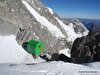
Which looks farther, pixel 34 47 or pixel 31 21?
pixel 31 21

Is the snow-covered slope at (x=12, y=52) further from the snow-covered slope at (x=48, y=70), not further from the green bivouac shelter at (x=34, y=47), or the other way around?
the snow-covered slope at (x=48, y=70)

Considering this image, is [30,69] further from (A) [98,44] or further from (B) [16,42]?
(B) [16,42]

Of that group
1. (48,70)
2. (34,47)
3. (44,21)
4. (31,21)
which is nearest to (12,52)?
(34,47)

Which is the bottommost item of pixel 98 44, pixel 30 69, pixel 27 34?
pixel 30 69

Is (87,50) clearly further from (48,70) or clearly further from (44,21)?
(44,21)

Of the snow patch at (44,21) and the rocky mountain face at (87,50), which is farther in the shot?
the snow patch at (44,21)

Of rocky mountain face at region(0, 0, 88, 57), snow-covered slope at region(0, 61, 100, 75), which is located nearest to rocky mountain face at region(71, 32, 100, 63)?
rocky mountain face at region(0, 0, 88, 57)

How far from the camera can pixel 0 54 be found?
29938mm

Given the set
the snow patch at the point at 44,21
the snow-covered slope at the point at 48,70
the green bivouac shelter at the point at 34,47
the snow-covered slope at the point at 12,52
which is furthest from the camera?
the snow patch at the point at 44,21

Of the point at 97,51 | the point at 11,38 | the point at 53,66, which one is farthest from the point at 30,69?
the point at 11,38

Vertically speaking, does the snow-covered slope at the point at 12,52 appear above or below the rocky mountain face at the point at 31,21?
below

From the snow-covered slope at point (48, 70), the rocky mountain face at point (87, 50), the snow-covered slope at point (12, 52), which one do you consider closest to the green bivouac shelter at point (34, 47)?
the snow-covered slope at point (12, 52)

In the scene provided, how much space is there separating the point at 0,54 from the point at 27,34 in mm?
9347

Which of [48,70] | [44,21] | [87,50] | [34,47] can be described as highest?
[44,21]
